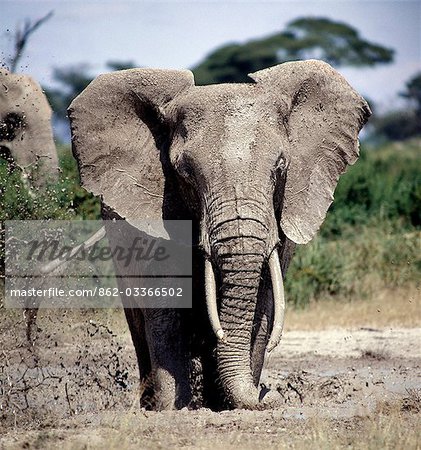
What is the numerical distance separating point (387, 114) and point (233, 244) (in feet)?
170

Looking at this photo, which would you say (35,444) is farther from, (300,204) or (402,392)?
(402,392)

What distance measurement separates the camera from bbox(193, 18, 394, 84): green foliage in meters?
44.3

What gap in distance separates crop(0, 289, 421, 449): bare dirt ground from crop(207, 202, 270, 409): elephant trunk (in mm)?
312

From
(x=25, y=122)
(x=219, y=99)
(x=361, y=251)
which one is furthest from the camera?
(x=361, y=251)

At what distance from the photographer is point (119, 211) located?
7.36 metres

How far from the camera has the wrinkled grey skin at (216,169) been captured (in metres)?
6.71

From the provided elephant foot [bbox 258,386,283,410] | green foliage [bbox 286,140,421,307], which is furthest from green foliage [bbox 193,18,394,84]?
elephant foot [bbox 258,386,283,410]

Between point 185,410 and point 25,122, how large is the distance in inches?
236

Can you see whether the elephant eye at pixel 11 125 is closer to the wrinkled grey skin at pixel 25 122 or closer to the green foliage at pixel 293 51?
the wrinkled grey skin at pixel 25 122

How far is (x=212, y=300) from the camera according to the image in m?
Result: 6.73

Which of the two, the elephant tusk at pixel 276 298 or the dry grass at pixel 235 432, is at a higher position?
the elephant tusk at pixel 276 298

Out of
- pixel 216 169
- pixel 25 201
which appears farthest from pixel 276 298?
pixel 25 201

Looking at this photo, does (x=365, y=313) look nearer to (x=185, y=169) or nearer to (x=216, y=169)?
(x=185, y=169)

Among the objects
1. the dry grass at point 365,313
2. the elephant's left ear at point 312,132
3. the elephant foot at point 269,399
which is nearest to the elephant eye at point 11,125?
the dry grass at point 365,313
